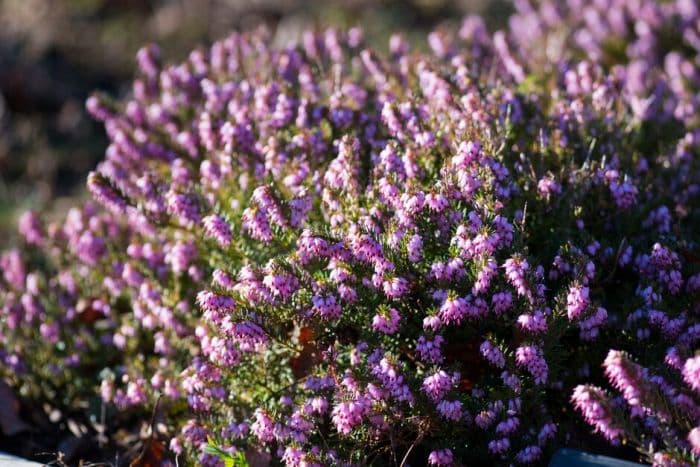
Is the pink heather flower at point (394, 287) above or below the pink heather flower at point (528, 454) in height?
above

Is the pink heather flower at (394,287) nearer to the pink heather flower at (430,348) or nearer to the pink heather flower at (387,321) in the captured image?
the pink heather flower at (387,321)

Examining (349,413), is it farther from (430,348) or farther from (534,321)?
(534,321)

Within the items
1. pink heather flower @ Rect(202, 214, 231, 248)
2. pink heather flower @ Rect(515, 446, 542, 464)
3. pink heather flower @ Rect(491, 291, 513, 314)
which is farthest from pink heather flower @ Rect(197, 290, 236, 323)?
pink heather flower @ Rect(515, 446, 542, 464)

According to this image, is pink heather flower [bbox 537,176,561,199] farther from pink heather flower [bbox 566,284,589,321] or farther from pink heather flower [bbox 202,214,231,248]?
pink heather flower [bbox 202,214,231,248]

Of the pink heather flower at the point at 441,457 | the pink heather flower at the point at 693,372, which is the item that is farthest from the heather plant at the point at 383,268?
the pink heather flower at the point at 693,372

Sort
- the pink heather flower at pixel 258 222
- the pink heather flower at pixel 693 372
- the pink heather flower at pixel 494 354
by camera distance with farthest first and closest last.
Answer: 1. the pink heather flower at pixel 258 222
2. the pink heather flower at pixel 494 354
3. the pink heather flower at pixel 693 372

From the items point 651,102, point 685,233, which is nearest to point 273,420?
point 685,233

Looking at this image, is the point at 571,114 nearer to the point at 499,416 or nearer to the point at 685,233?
the point at 685,233

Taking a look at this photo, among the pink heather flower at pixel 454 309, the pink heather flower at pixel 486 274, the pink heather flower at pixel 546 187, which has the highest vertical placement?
the pink heather flower at pixel 546 187

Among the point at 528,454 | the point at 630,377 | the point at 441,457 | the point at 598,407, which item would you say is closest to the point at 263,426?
the point at 441,457
